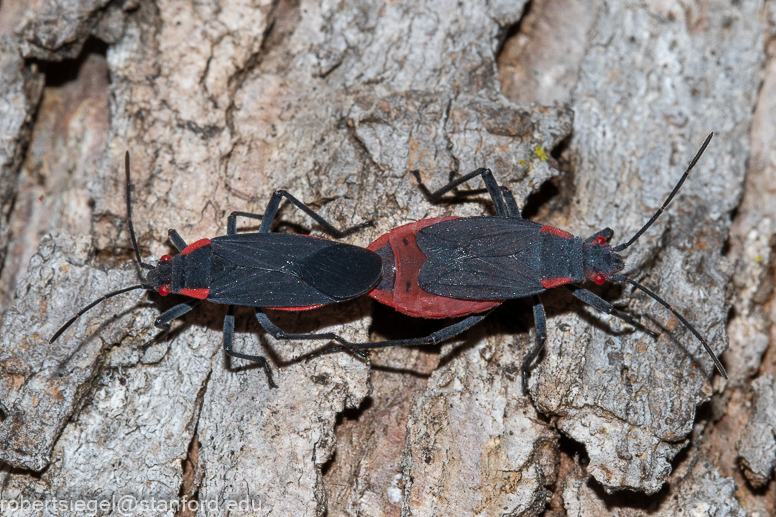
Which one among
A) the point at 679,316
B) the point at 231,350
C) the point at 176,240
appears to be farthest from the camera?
the point at 176,240

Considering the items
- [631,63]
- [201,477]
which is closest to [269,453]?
[201,477]

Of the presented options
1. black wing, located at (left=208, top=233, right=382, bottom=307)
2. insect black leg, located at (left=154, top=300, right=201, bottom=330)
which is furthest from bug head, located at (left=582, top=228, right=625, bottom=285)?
insect black leg, located at (left=154, top=300, right=201, bottom=330)

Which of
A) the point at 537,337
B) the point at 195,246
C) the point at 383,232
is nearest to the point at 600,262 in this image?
the point at 537,337

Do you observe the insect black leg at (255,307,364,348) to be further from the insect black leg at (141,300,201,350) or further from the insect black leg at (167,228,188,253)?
the insect black leg at (167,228,188,253)

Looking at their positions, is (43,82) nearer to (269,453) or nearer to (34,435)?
(34,435)

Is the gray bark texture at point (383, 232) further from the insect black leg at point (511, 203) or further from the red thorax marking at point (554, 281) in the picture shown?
the red thorax marking at point (554, 281)

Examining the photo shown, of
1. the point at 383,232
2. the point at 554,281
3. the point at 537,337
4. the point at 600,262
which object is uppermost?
the point at 383,232

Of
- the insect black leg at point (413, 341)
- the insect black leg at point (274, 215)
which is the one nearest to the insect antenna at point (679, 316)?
the insect black leg at point (413, 341)

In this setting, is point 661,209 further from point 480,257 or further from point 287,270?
point 287,270

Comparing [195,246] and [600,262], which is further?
[195,246]
